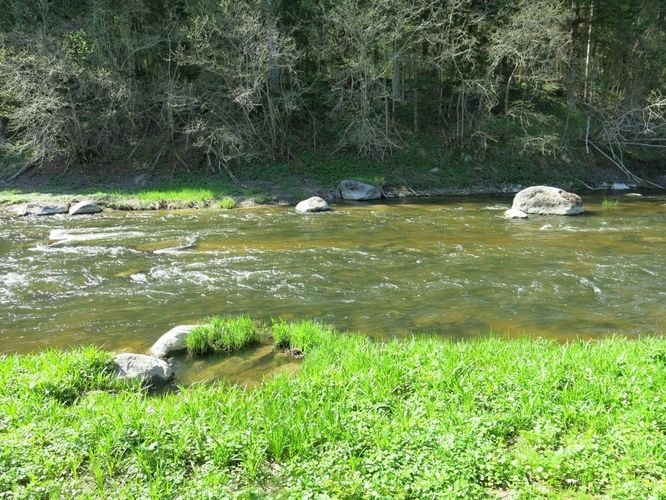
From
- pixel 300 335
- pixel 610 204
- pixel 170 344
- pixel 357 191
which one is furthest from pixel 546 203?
pixel 170 344

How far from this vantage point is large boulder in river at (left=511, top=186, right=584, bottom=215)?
1869 centimetres

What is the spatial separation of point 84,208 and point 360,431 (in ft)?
62.8

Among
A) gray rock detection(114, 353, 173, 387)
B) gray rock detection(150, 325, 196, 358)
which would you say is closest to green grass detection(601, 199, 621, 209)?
gray rock detection(150, 325, 196, 358)

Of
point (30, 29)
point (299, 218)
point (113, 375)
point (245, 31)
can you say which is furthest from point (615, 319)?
point (30, 29)

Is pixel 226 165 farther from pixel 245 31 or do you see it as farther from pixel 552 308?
pixel 552 308

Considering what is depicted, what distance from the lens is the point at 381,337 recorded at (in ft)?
25.2

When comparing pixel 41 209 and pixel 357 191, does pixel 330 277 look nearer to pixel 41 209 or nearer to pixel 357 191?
pixel 357 191

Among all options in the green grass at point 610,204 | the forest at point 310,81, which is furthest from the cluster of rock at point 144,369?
the green grass at point 610,204

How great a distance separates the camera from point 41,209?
1992 centimetres

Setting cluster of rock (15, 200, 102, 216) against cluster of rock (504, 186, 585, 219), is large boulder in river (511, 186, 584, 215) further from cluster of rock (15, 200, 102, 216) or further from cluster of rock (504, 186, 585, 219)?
cluster of rock (15, 200, 102, 216)

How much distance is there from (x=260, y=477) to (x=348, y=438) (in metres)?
0.80

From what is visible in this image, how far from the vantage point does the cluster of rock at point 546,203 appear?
18.6 m

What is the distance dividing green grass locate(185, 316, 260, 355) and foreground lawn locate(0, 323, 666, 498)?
1439 mm

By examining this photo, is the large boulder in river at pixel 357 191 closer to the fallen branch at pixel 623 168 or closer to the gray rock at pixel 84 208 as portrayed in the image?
the gray rock at pixel 84 208
